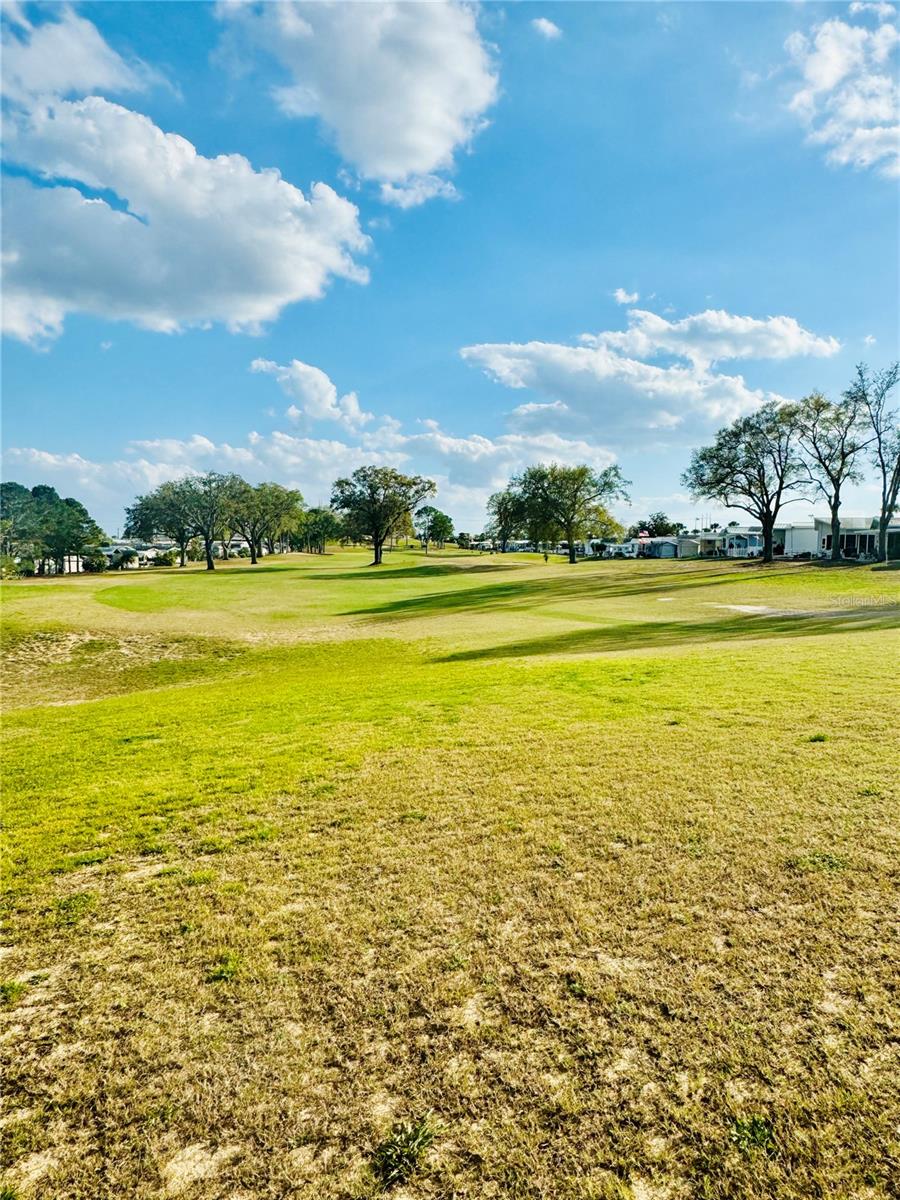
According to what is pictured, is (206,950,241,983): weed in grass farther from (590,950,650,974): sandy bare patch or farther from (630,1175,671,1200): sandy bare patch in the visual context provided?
(630,1175,671,1200): sandy bare patch

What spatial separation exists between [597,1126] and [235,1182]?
1.88m

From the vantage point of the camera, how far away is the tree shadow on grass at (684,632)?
20500 millimetres

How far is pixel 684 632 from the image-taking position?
23.6 m

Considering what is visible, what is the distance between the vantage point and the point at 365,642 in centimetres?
2612

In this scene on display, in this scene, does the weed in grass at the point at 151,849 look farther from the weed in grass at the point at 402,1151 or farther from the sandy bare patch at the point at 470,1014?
the weed in grass at the point at 402,1151

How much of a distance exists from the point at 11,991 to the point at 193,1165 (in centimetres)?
233

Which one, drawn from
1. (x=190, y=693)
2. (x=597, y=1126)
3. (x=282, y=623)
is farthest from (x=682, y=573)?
(x=597, y=1126)

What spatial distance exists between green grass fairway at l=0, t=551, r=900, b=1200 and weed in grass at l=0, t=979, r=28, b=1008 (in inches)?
0.8

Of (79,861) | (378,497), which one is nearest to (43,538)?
(378,497)

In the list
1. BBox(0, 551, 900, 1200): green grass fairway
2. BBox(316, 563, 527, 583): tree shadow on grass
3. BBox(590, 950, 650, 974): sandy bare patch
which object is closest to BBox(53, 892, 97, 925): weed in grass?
BBox(0, 551, 900, 1200): green grass fairway

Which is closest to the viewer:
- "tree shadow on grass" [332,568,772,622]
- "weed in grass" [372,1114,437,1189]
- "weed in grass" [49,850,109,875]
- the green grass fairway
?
"weed in grass" [372,1114,437,1189]

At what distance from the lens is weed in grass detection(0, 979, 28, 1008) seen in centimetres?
427

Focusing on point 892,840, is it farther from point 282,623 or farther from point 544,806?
point 282,623

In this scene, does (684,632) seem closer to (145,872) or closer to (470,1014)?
(145,872)
